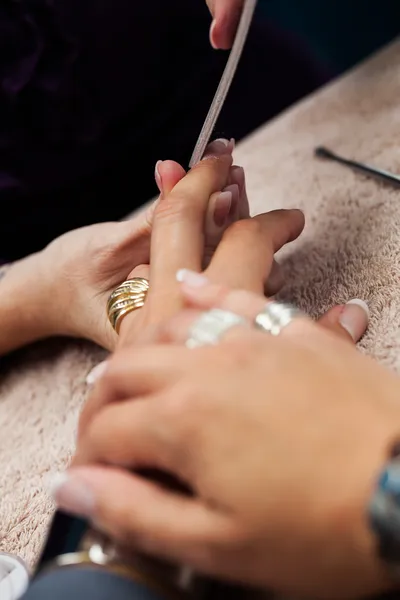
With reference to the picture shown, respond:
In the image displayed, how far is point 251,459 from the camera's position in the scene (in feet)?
1.03

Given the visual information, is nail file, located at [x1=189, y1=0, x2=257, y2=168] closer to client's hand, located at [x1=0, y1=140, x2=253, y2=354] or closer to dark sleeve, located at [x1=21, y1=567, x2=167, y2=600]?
client's hand, located at [x1=0, y1=140, x2=253, y2=354]

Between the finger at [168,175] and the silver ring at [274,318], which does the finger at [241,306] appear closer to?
the silver ring at [274,318]

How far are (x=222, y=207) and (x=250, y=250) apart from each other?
6 centimetres

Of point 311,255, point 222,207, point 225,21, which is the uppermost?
point 225,21

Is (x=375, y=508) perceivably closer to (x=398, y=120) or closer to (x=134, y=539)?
(x=134, y=539)

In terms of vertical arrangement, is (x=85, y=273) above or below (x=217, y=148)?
below

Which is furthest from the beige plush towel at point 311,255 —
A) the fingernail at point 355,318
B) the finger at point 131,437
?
the finger at point 131,437

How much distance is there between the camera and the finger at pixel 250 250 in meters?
0.50

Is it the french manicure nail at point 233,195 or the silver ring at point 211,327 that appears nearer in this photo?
the silver ring at point 211,327

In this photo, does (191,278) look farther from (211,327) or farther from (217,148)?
(217,148)

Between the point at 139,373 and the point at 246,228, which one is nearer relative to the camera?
the point at 139,373

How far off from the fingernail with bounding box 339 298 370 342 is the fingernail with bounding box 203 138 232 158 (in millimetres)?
189

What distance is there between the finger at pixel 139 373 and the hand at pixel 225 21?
37cm

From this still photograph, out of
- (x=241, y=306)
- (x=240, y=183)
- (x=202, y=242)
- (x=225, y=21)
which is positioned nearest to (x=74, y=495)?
(x=241, y=306)
